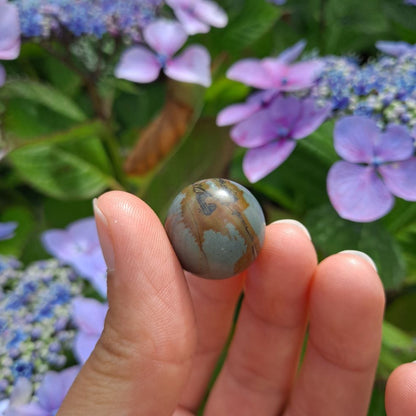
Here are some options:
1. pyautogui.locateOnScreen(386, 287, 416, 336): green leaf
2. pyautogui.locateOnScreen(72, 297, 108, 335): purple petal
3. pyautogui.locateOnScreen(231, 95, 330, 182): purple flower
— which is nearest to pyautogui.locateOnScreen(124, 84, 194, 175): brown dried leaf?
pyautogui.locateOnScreen(231, 95, 330, 182): purple flower

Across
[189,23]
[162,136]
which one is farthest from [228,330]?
[189,23]

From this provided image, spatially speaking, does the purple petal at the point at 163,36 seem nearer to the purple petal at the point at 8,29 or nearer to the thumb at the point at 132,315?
the purple petal at the point at 8,29

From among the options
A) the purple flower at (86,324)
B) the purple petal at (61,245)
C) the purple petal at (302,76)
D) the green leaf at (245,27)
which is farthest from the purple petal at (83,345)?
the green leaf at (245,27)

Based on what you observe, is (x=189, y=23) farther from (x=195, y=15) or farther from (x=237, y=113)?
(x=237, y=113)

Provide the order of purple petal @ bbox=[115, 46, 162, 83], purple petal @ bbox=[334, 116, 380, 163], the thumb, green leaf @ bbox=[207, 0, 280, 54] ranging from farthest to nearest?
green leaf @ bbox=[207, 0, 280, 54] < purple petal @ bbox=[115, 46, 162, 83] < purple petal @ bbox=[334, 116, 380, 163] < the thumb

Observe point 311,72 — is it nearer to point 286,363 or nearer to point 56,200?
point 286,363

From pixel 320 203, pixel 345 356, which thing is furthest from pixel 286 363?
pixel 320 203

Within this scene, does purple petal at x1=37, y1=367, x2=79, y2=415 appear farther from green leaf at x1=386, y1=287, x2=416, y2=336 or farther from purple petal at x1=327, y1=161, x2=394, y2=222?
green leaf at x1=386, y1=287, x2=416, y2=336
